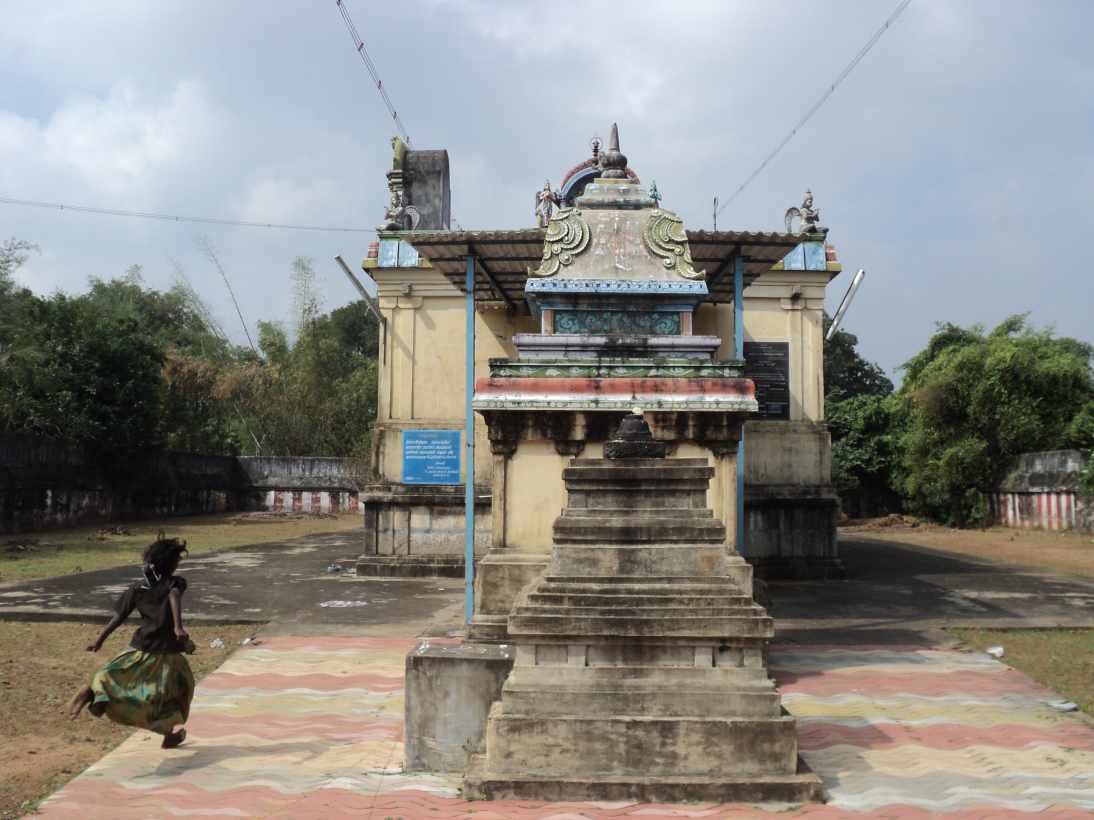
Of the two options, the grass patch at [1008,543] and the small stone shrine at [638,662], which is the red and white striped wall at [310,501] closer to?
the grass patch at [1008,543]

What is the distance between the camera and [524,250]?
1125 cm

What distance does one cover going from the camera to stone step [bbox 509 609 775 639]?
5559 mm

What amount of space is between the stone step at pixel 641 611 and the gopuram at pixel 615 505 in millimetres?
13

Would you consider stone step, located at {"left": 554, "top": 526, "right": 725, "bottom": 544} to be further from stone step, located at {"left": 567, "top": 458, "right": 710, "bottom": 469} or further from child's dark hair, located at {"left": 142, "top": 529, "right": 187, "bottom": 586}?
child's dark hair, located at {"left": 142, "top": 529, "right": 187, "bottom": 586}

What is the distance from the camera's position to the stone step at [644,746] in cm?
540

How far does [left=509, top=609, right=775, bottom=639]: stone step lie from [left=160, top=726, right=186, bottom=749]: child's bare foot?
2683mm

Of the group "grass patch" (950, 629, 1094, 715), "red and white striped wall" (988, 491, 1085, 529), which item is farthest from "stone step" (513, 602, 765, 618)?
"red and white striped wall" (988, 491, 1085, 529)

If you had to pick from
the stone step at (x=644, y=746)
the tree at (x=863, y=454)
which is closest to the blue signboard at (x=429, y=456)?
the stone step at (x=644, y=746)

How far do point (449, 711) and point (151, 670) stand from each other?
6.66 feet

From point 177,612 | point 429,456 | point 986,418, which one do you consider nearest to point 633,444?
point 177,612

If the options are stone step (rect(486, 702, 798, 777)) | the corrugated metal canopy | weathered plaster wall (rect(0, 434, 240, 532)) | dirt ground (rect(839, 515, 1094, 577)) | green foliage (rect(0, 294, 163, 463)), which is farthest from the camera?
green foliage (rect(0, 294, 163, 463))

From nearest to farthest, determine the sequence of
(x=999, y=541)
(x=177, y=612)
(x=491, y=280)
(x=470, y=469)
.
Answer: (x=177, y=612), (x=470, y=469), (x=491, y=280), (x=999, y=541)

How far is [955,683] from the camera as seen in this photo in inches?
338

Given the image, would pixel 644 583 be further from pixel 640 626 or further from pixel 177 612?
pixel 177 612
